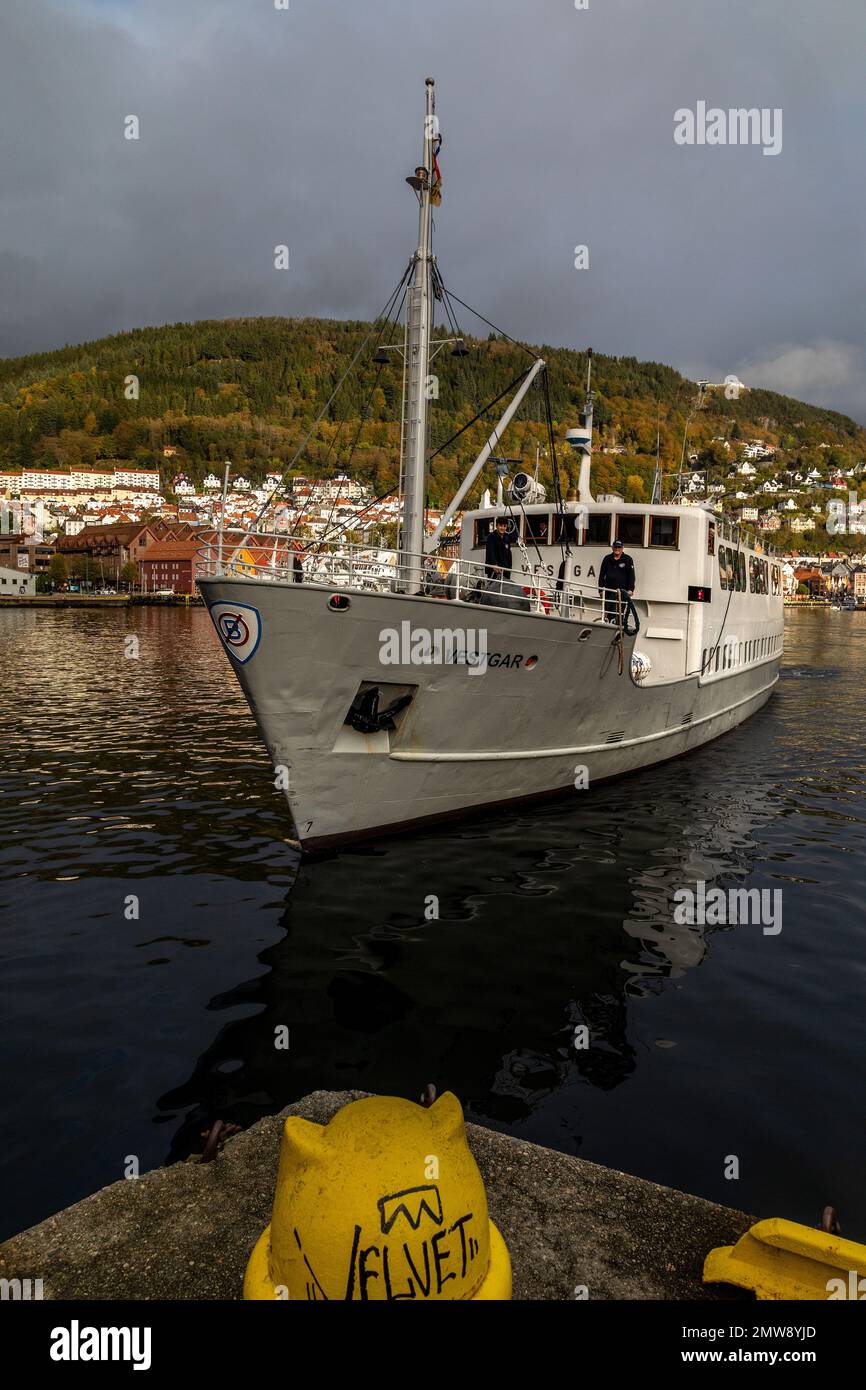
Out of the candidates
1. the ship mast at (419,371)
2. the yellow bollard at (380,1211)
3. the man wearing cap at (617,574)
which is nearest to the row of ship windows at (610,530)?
the man wearing cap at (617,574)

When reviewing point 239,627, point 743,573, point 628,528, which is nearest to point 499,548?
point 628,528

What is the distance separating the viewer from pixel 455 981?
7.45m

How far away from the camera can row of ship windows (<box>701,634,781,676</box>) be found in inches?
703

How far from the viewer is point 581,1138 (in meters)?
5.21

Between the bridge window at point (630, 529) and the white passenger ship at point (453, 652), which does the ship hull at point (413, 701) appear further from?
the bridge window at point (630, 529)

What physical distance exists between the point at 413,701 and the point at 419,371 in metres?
5.79

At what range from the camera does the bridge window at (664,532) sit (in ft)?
52.6

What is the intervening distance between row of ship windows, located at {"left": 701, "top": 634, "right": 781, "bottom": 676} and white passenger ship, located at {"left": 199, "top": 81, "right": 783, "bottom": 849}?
17 cm

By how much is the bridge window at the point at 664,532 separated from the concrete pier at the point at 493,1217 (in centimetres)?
1370

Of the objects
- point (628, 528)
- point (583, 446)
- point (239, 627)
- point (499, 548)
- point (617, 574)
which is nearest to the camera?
point (239, 627)

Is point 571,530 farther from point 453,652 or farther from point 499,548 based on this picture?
point 453,652

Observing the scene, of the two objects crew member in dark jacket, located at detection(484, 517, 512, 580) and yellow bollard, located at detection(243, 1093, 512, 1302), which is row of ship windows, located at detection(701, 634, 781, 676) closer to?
crew member in dark jacket, located at detection(484, 517, 512, 580)

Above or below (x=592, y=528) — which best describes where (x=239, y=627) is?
below
